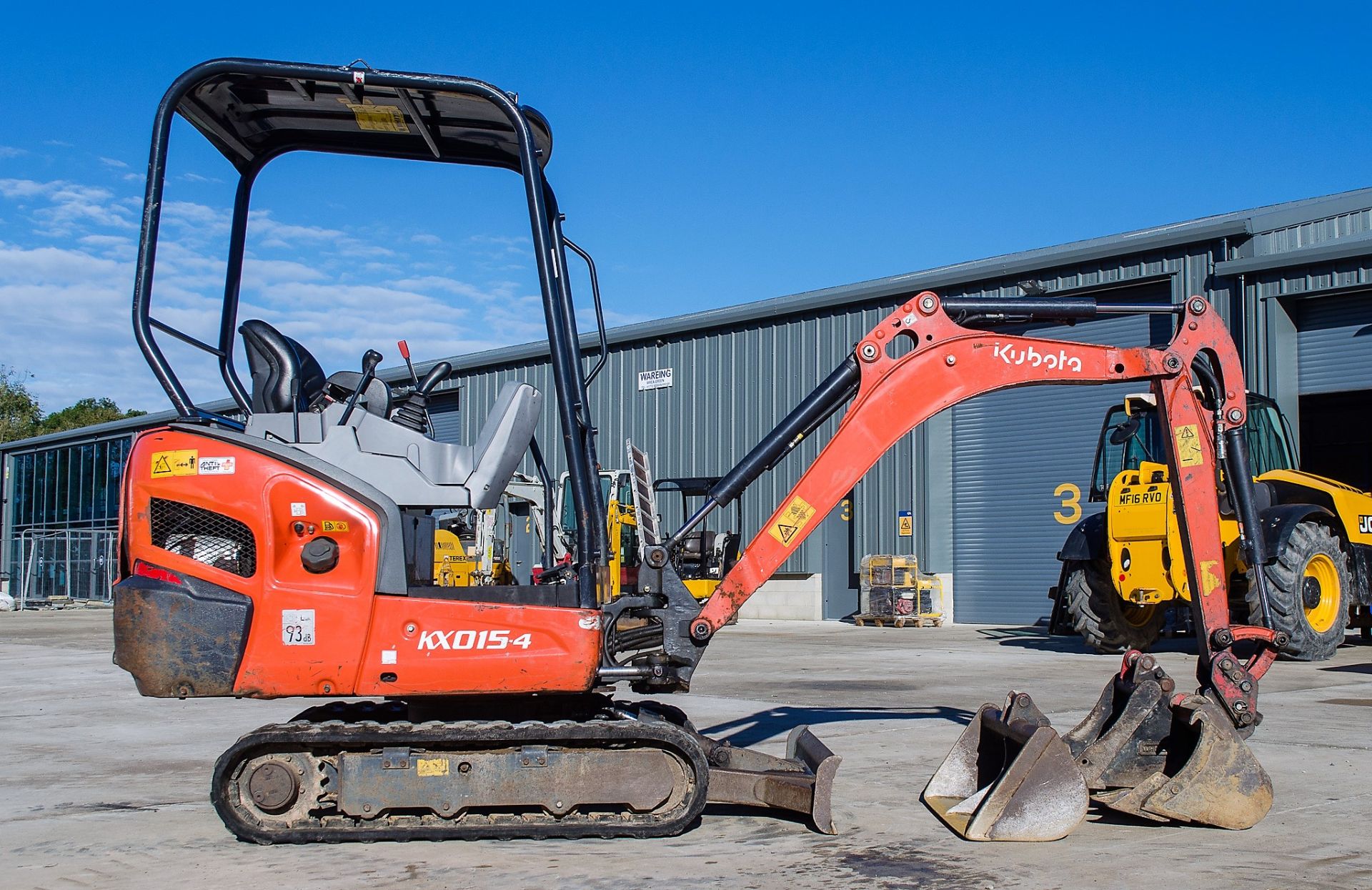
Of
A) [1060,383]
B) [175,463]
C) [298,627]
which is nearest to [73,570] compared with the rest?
[175,463]

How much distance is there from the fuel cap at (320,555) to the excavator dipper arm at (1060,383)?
71.3 inches

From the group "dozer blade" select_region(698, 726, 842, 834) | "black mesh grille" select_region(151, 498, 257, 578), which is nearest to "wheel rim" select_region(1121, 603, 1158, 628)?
"dozer blade" select_region(698, 726, 842, 834)

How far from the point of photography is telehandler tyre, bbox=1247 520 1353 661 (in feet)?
44.2

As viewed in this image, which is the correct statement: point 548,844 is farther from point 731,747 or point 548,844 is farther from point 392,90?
point 392,90

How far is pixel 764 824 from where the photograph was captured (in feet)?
19.0

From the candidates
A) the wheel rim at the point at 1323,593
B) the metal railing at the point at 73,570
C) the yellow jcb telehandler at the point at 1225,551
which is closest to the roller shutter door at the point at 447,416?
the metal railing at the point at 73,570

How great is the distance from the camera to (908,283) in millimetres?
25078

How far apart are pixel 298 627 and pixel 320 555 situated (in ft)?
1.04

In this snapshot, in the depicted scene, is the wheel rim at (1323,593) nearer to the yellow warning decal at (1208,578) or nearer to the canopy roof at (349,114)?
the yellow warning decal at (1208,578)

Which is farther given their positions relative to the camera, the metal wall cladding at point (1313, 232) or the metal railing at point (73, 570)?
the metal railing at point (73, 570)

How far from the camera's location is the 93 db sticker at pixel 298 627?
540cm

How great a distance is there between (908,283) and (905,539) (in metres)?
5.00

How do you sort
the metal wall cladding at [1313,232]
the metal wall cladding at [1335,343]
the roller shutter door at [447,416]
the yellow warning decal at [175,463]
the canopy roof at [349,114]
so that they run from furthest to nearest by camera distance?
the roller shutter door at [447,416] < the metal wall cladding at [1313,232] < the metal wall cladding at [1335,343] < the canopy roof at [349,114] < the yellow warning decal at [175,463]

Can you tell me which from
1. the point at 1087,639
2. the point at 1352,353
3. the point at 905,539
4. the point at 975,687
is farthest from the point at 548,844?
the point at 905,539
